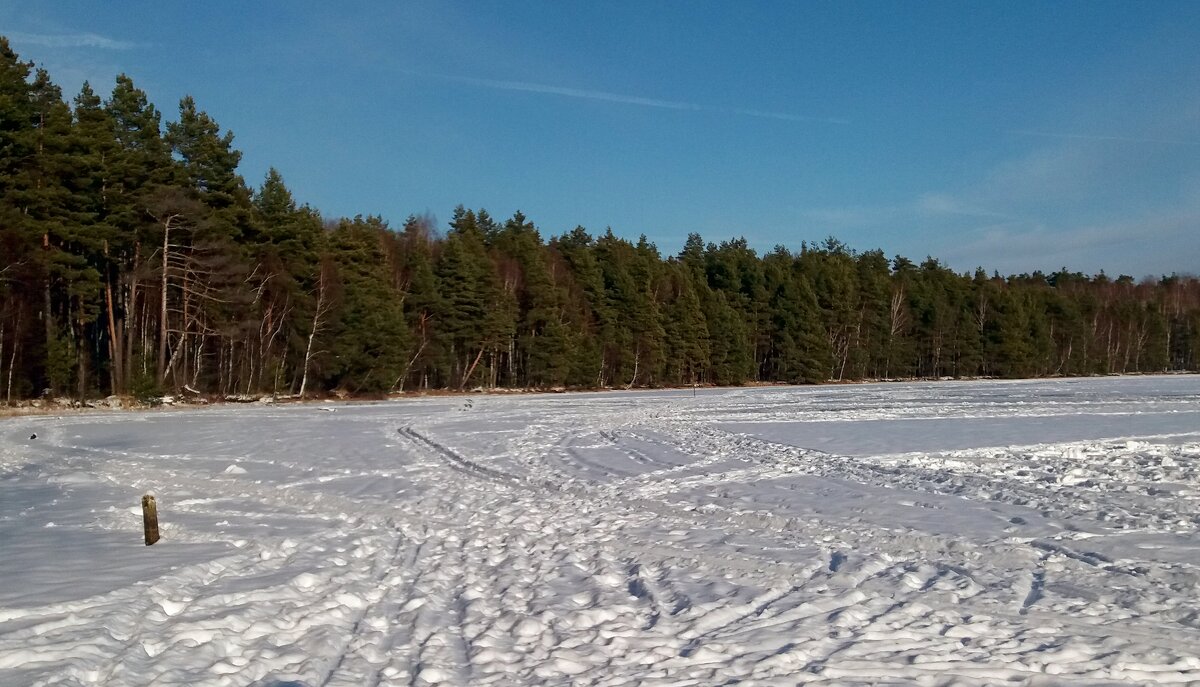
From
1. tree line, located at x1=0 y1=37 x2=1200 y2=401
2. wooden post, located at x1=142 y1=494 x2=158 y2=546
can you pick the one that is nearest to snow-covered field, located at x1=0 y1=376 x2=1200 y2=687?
wooden post, located at x1=142 y1=494 x2=158 y2=546

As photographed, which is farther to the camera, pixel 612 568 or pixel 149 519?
pixel 149 519

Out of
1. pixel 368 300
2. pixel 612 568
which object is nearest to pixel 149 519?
pixel 612 568

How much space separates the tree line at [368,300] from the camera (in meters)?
33.7

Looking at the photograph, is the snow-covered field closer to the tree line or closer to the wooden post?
the wooden post

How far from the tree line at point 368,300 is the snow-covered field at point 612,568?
70.0 ft

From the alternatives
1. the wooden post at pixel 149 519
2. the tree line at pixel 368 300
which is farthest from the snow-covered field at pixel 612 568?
the tree line at pixel 368 300

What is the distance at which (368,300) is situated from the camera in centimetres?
4391

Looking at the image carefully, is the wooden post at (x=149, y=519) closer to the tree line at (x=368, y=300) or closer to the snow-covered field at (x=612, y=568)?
the snow-covered field at (x=612, y=568)

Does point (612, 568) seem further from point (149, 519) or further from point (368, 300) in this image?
point (368, 300)

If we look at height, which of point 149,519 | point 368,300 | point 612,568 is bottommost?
point 612,568

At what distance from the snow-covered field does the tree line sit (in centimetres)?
2135

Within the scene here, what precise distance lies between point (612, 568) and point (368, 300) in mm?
38843

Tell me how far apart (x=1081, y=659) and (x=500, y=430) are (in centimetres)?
1911

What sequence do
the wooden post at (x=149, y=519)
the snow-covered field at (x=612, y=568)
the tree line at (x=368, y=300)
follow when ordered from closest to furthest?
the snow-covered field at (x=612, y=568) → the wooden post at (x=149, y=519) → the tree line at (x=368, y=300)
